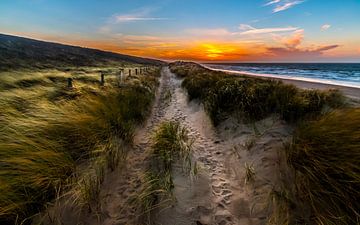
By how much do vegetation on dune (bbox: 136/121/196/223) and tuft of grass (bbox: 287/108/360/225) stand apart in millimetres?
1843

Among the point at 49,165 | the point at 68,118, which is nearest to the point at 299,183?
the point at 49,165

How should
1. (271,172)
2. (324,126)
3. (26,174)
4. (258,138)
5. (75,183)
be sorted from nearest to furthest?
(26,174), (75,183), (324,126), (271,172), (258,138)

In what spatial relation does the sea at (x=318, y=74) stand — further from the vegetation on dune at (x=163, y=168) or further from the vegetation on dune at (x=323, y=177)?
the vegetation on dune at (x=163, y=168)

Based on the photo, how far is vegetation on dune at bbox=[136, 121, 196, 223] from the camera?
10.1 ft

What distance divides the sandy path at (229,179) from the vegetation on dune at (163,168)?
17 centimetres

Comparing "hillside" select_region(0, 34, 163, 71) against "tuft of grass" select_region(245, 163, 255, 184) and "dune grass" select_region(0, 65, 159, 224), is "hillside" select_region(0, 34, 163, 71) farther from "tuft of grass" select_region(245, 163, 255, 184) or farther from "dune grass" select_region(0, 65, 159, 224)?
"tuft of grass" select_region(245, 163, 255, 184)

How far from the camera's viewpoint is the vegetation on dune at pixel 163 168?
308 centimetres

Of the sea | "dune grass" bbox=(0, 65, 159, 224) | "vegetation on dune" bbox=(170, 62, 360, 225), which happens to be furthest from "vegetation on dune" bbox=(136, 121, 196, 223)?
the sea

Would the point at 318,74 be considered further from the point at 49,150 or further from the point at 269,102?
the point at 49,150

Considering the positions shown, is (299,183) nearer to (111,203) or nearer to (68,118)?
(111,203)

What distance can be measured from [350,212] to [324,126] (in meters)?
1.37

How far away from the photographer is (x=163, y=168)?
13.1 ft

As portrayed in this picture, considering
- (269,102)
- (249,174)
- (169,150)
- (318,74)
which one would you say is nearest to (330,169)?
(249,174)

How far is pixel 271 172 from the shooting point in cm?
356
